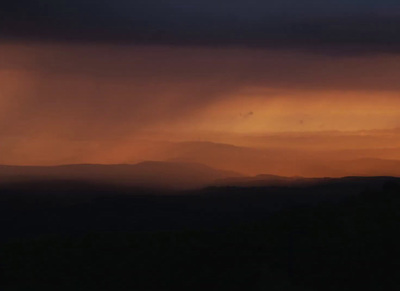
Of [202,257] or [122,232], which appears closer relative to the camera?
[202,257]

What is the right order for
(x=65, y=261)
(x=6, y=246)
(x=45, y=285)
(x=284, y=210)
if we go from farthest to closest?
(x=284, y=210) < (x=6, y=246) < (x=65, y=261) < (x=45, y=285)

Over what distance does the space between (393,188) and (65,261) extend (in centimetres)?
1268

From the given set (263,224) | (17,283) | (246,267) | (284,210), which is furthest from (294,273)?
(17,283)

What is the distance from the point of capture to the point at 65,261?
22.5 m

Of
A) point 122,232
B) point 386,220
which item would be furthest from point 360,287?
point 122,232

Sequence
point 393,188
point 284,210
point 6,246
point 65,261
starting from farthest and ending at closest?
1. point 393,188
2. point 284,210
3. point 6,246
4. point 65,261

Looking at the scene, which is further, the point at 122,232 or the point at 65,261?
the point at 122,232

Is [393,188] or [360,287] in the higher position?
[393,188]

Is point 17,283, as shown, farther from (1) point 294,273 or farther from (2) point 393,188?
(2) point 393,188

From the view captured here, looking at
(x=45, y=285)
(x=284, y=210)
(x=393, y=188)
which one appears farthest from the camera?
(x=393, y=188)

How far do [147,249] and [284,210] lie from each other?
5746 millimetres

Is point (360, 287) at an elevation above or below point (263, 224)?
below

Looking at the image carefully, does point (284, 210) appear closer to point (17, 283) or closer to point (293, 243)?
point (293, 243)

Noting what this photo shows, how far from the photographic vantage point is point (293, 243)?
2328 cm
